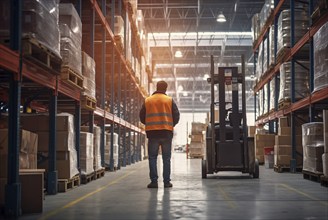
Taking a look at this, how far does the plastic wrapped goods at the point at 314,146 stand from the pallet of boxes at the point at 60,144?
454 centimetres

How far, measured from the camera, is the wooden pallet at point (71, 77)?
6758mm

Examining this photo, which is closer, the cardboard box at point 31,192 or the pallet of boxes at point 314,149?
the cardboard box at point 31,192

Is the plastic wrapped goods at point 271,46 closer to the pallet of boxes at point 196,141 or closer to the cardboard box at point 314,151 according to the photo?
the cardboard box at point 314,151

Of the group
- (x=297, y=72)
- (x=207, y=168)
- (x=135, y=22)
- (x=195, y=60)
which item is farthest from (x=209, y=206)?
(x=195, y=60)

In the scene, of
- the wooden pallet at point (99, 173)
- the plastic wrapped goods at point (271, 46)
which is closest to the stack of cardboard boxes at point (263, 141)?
the plastic wrapped goods at point (271, 46)

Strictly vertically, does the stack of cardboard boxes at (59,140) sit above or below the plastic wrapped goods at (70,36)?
below

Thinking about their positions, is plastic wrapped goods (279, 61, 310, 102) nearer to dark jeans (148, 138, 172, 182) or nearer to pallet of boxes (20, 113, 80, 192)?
dark jeans (148, 138, 172, 182)

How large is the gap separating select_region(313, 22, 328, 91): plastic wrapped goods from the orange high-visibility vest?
→ 2.86 meters

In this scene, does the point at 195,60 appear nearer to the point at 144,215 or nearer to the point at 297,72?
the point at 297,72

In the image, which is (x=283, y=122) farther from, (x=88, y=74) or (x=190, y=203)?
(x=190, y=203)

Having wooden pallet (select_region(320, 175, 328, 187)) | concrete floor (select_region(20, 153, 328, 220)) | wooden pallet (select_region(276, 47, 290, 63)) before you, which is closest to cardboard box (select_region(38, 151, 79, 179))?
concrete floor (select_region(20, 153, 328, 220))

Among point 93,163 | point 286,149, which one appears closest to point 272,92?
point 286,149

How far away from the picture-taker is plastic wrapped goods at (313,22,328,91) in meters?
8.13

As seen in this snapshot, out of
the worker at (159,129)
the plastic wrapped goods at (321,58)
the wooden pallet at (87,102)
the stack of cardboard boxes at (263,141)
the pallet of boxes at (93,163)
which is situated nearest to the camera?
the worker at (159,129)
